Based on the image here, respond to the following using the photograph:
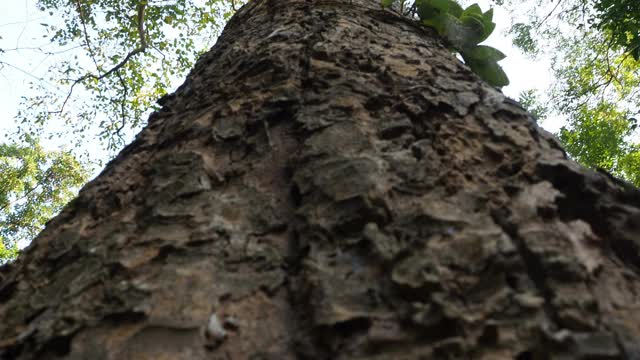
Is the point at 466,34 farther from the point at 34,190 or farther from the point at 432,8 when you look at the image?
the point at 34,190

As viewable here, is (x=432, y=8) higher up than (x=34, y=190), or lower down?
lower down

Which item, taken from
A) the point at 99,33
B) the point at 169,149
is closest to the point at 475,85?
the point at 169,149

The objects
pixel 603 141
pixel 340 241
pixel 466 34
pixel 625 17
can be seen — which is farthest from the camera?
pixel 603 141

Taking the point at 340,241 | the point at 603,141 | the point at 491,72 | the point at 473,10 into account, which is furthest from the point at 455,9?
the point at 603,141

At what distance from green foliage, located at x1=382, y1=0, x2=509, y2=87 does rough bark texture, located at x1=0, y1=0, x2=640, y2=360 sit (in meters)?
0.94

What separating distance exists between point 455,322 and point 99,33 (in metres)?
8.65

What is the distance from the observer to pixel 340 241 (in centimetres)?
101

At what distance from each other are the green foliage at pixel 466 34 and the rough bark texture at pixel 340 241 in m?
0.94

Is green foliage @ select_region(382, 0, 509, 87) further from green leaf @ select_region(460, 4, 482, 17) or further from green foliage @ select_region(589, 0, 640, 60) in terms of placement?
green foliage @ select_region(589, 0, 640, 60)

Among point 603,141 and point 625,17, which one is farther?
point 603,141

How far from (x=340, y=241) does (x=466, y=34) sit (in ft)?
6.16

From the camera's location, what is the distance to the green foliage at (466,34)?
246cm

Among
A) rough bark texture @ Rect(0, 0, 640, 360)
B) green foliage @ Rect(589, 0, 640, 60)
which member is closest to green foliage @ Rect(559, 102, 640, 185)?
green foliage @ Rect(589, 0, 640, 60)

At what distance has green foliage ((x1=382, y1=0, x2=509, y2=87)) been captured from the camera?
2.46 metres
